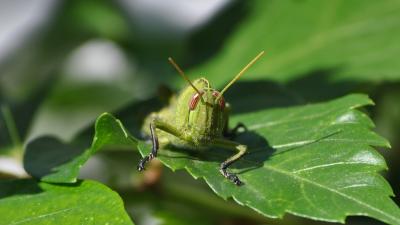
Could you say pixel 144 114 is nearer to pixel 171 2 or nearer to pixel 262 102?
pixel 262 102

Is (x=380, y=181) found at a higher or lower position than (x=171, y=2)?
lower

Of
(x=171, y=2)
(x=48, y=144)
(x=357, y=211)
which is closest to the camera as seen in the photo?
(x=357, y=211)

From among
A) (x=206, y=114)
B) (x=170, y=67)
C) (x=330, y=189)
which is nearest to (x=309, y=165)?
(x=330, y=189)

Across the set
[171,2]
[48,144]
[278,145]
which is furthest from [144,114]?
[171,2]

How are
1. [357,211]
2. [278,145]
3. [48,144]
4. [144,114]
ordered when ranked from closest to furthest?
[357,211] < [278,145] < [48,144] < [144,114]

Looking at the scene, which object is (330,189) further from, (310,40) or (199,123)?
(310,40)

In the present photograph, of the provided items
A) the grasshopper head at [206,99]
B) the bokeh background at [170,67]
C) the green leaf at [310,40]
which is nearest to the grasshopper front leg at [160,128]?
the grasshopper head at [206,99]
